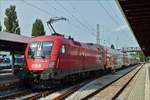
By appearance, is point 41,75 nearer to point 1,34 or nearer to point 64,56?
point 64,56

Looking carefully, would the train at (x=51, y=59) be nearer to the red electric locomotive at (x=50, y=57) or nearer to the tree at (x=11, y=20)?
the red electric locomotive at (x=50, y=57)

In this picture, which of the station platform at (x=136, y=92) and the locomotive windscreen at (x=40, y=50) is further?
the locomotive windscreen at (x=40, y=50)

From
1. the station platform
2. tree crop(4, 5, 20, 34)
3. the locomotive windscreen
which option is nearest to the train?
the locomotive windscreen

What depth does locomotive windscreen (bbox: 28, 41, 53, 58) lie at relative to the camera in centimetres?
1911

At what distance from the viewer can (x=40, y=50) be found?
19344 mm

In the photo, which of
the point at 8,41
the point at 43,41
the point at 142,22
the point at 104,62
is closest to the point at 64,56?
the point at 43,41

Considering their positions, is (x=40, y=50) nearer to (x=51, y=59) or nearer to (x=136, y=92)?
(x=51, y=59)

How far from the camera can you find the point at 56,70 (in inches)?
Answer: 730

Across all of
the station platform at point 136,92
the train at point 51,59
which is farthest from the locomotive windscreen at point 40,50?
the station platform at point 136,92

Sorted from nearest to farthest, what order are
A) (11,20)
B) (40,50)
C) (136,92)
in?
(136,92)
(40,50)
(11,20)

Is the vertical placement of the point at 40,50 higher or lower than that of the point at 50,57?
higher

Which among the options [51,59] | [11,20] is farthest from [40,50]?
[11,20]

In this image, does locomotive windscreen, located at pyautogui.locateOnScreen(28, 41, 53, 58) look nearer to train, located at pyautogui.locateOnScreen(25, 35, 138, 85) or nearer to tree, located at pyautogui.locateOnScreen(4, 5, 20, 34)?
train, located at pyautogui.locateOnScreen(25, 35, 138, 85)

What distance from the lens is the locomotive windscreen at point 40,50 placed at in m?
19.1
